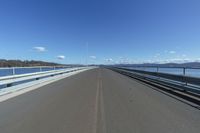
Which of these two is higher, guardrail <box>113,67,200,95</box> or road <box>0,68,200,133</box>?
guardrail <box>113,67,200,95</box>

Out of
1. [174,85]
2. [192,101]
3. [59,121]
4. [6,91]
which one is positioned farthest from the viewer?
[174,85]

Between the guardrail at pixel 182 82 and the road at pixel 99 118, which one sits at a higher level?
the guardrail at pixel 182 82

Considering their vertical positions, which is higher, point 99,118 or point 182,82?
point 182,82

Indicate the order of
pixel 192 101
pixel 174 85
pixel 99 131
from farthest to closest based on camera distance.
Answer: pixel 174 85
pixel 192 101
pixel 99 131

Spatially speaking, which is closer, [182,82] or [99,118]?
[99,118]

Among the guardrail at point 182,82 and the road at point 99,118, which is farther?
the guardrail at point 182,82

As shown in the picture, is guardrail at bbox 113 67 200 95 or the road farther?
guardrail at bbox 113 67 200 95

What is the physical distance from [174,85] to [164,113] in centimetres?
741

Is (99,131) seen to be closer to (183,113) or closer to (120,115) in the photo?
(120,115)

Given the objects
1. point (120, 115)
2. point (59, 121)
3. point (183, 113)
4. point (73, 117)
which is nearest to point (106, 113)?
point (120, 115)

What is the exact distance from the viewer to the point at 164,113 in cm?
718

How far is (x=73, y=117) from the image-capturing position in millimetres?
6695

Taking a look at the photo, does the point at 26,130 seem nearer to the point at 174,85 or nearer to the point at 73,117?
the point at 73,117

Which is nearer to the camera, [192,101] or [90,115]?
[90,115]
